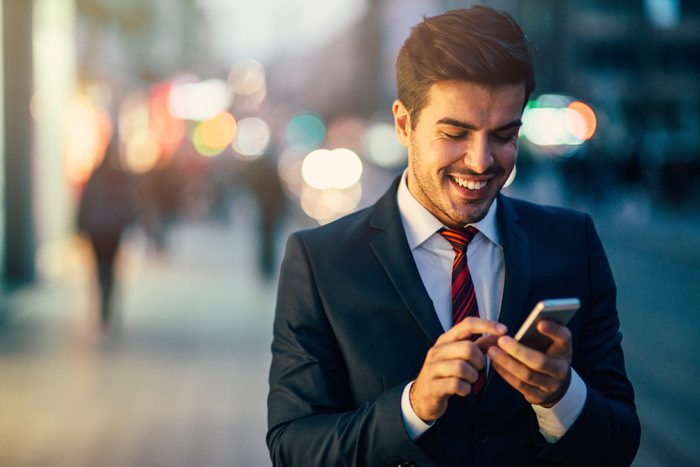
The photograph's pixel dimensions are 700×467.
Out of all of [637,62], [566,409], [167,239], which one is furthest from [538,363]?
[637,62]

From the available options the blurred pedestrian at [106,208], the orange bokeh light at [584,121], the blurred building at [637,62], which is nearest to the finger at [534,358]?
the blurred pedestrian at [106,208]

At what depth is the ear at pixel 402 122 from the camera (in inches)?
103

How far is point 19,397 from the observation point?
878 cm

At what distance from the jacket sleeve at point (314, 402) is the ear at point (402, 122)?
13.8 inches

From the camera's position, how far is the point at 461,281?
8.42ft

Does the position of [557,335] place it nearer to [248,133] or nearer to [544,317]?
[544,317]

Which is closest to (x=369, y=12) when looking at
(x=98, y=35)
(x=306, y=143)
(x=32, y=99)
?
(x=306, y=143)

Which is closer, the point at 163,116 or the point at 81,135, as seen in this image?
the point at 81,135

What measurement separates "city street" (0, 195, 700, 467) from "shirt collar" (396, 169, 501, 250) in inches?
173

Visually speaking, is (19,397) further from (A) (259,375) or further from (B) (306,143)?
(B) (306,143)

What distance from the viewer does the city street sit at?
719 centimetres

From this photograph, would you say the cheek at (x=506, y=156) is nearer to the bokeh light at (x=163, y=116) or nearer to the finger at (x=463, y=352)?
the finger at (x=463, y=352)

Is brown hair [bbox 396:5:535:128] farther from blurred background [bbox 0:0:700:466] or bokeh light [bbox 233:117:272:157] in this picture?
bokeh light [bbox 233:117:272:157]

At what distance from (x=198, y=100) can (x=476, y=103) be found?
3394cm
